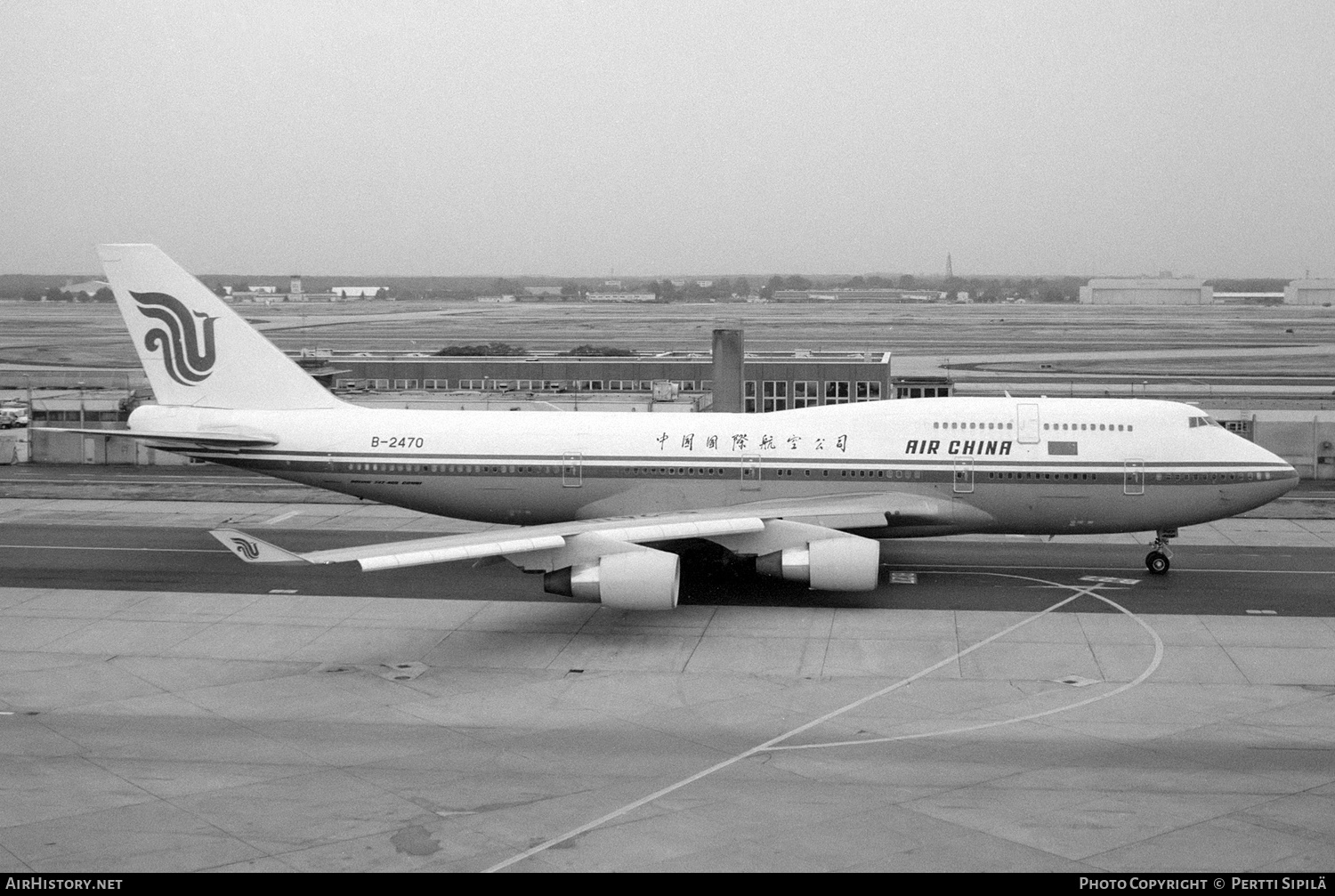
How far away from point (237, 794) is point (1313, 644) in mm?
18480

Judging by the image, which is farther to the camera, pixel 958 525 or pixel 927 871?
pixel 958 525

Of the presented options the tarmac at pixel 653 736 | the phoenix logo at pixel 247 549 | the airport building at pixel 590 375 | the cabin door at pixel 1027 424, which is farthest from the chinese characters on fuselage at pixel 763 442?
the airport building at pixel 590 375

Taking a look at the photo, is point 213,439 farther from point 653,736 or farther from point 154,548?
point 653,736

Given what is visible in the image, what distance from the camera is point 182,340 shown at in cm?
3014

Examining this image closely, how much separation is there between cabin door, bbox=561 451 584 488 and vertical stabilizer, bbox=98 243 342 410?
22.4ft

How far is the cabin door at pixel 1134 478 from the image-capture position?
92.7 ft

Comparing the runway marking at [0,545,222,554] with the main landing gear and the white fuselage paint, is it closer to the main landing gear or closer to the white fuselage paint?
the white fuselage paint

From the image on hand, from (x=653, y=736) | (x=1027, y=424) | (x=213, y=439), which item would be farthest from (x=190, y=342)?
(x=1027, y=424)

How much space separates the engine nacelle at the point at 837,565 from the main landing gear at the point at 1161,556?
7.61 metres

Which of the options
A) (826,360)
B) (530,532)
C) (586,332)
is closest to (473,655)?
(530,532)

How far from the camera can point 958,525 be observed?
2855 centimetres

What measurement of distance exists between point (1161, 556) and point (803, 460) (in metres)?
8.43

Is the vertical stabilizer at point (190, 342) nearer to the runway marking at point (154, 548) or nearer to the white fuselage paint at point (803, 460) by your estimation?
the white fuselage paint at point (803, 460)

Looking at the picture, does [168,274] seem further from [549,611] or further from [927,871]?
[927,871]
